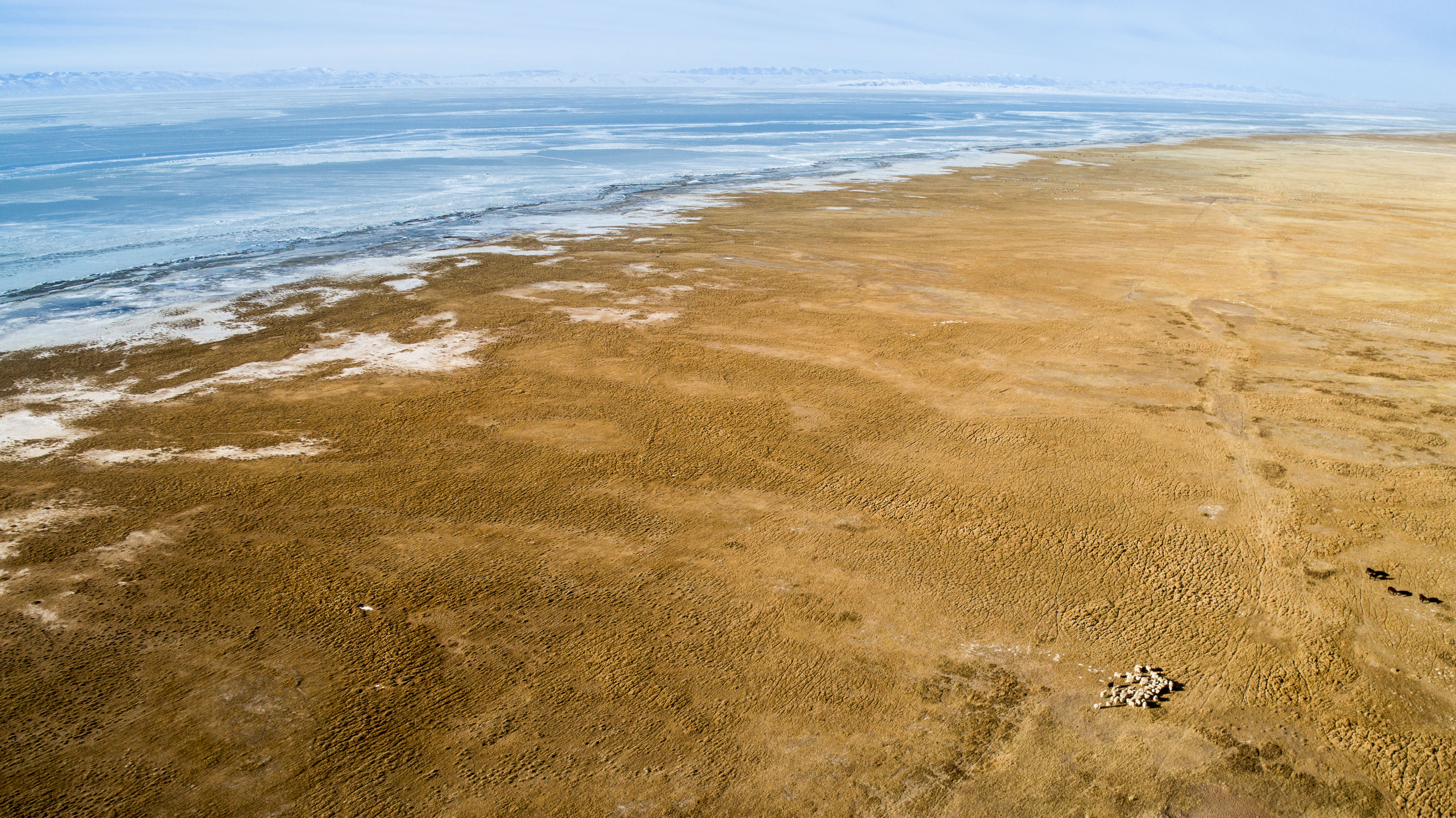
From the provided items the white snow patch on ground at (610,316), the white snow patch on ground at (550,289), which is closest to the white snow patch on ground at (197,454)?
the white snow patch on ground at (610,316)

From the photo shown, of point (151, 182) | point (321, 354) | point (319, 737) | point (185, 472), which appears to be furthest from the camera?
point (151, 182)

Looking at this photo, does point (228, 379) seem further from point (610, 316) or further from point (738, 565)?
point (738, 565)

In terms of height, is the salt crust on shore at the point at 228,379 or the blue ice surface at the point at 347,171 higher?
the blue ice surface at the point at 347,171

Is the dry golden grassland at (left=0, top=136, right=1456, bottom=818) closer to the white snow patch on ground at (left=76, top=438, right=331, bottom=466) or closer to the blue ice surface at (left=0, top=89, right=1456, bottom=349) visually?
the white snow patch on ground at (left=76, top=438, right=331, bottom=466)

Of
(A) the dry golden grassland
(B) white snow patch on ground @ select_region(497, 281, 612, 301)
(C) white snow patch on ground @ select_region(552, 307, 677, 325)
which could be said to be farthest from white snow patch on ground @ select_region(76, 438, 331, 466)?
(B) white snow patch on ground @ select_region(497, 281, 612, 301)

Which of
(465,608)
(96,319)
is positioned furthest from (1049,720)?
(96,319)

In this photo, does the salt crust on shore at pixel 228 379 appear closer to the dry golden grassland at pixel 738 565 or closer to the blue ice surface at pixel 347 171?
the dry golden grassland at pixel 738 565

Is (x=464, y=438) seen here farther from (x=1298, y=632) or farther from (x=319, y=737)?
(x=1298, y=632)
